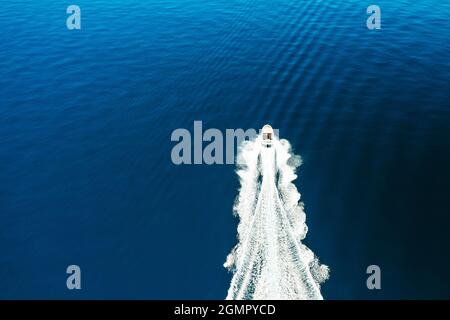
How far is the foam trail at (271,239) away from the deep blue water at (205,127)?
167 centimetres

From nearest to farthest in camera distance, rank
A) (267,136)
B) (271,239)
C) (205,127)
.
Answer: (271,239) → (267,136) → (205,127)

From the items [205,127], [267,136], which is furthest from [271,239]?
[205,127]

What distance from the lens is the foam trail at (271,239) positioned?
46.8 meters

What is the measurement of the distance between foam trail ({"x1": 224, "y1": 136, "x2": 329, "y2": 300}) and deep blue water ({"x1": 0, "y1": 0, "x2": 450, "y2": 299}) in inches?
65.8

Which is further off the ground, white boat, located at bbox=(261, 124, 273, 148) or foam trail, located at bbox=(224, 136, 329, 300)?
white boat, located at bbox=(261, 124, 273, 148)

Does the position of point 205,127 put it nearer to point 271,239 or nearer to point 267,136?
point 267,136

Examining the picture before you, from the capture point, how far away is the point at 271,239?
168ft

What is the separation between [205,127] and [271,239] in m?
27.5

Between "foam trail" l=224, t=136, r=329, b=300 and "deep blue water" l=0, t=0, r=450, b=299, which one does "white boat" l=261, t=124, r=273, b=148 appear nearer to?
"foam trail" l=224, t=136, r=329, b=300

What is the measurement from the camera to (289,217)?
54.8 m

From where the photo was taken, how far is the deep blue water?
5144cm

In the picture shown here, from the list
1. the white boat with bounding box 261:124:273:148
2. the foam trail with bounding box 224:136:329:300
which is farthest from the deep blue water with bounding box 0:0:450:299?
the white boat with bounding box 261:124:273:148

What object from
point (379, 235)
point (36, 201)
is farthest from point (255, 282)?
point (36, 201)

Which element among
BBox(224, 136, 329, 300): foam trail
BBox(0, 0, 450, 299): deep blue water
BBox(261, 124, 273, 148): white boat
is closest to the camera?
BBox(224, 136, 329, 300): foam trail
